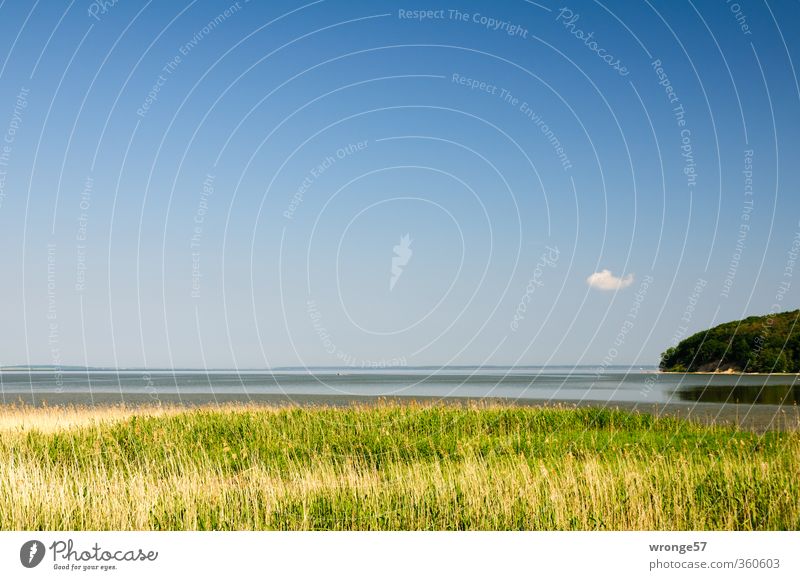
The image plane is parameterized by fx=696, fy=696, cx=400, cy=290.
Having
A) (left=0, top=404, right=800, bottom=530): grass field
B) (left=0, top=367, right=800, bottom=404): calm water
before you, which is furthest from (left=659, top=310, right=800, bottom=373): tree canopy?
(left=0, top=404, right=800, bottom=530): grass field

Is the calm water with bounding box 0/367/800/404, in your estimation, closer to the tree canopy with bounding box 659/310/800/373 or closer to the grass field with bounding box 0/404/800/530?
the tree canopy with bounding box 659/310/800/373

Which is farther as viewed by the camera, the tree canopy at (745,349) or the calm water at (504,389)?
the tree canopy at (745,349)

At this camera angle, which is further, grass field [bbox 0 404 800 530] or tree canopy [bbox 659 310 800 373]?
tree canopy [bbox 659 310 800 373]

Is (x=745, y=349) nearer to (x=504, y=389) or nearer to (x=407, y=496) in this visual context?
(x=504, y=389)

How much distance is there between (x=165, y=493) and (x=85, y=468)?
7.56 meters

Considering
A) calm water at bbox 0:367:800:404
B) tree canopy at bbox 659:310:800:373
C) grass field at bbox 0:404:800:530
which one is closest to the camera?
grass field at bbox 0:404:800:530

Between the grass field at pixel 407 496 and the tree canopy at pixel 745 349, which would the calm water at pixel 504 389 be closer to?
the tree canopy at pixel 745 349

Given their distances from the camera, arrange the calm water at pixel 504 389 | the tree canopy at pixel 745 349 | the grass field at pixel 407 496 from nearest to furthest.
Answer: the grass field at pixel 407 496
the calm water at pixel 504 389
the tree canopy at pixel 745 349

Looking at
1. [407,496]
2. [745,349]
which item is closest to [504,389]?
[745,349]

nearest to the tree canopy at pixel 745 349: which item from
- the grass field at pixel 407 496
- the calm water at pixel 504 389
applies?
the calm water at pixel 504 389

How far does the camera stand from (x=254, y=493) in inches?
440

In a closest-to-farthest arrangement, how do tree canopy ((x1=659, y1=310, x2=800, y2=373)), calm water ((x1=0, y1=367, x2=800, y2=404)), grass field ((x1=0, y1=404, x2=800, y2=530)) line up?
grass field ((x1=0, y1=404, x2=800, y2=530)) → calm water ((x1=0, y1=367, x2=800, y2=404)) → tree canopy ((x1=659, y1=310, x2=800, y2=373))
